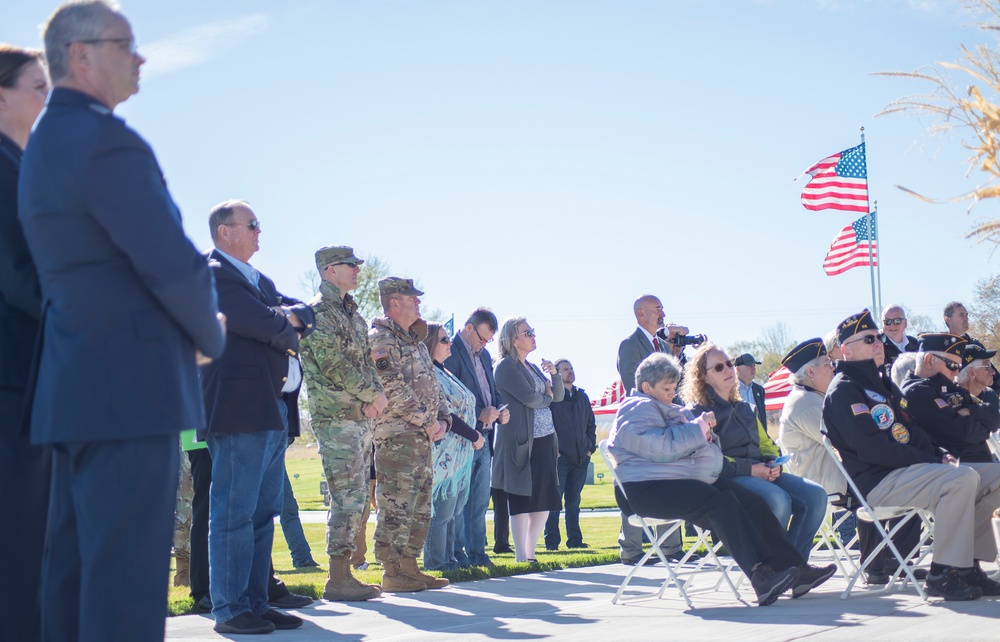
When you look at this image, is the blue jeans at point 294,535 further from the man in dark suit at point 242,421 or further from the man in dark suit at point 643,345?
the man in dark suit at point 242,421

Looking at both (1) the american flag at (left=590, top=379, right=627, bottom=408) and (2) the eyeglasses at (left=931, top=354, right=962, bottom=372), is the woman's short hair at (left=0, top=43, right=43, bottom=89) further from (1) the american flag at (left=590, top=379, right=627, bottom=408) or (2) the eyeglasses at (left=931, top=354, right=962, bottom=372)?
(1) the american flag at (left=590, top=379, right=627, bottom=408)

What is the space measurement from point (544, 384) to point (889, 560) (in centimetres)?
350

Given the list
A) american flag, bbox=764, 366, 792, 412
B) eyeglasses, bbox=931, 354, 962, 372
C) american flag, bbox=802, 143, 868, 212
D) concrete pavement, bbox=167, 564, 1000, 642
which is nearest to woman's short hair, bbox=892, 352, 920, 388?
eyeglasses, bbox=931, 354, 962, 372

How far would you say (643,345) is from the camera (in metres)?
10.8

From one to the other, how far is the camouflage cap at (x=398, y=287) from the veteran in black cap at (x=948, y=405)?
147 inches

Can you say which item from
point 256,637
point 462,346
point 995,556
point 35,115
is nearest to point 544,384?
point 462,346

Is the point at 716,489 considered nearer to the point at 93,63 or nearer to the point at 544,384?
the point at 544,384

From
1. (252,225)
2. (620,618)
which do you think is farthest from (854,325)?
(252,225)

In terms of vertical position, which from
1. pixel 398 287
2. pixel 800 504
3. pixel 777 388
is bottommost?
pixel 800 504

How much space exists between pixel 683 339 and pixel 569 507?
→ 13.0ft

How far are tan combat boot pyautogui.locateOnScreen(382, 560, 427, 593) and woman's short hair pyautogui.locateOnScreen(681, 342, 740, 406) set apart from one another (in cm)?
241

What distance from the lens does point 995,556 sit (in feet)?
25.5

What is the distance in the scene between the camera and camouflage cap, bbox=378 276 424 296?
870 cm

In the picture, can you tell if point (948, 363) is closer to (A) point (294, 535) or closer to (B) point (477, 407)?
(B) point (477, 407)
